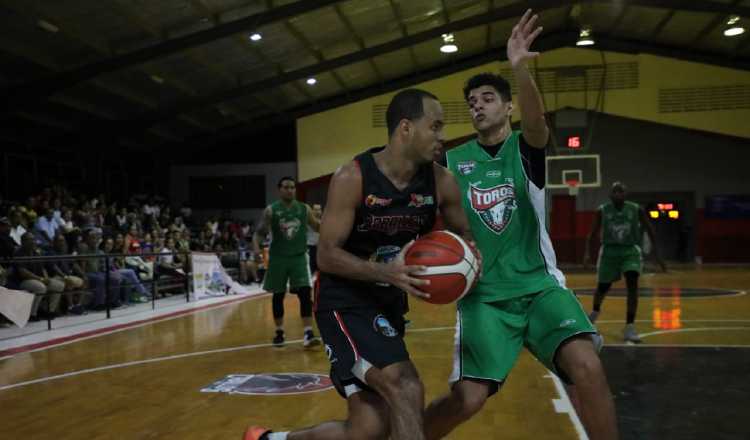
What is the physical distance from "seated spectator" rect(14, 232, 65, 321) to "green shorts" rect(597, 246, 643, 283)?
23.5 ft

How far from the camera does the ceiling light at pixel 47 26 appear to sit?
1235 centimetres

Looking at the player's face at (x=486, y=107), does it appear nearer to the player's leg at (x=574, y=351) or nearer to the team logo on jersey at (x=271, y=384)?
the player's leg at (x=574, y=351)

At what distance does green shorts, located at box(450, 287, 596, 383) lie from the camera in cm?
293

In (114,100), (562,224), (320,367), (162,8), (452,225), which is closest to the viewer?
(452,225)

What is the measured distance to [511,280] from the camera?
10.2ft

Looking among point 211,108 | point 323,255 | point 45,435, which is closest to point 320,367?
point 45,435

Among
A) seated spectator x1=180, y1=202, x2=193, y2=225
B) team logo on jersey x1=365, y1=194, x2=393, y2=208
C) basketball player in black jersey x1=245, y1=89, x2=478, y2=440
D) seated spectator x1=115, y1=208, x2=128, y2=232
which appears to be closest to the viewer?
basketball player in black jersey x1=245, y1=89, x2=478, y2=440

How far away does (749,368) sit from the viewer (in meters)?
5.55

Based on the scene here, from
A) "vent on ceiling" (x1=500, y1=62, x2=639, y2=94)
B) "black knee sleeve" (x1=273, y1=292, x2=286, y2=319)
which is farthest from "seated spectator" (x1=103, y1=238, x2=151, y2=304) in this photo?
"vent on ceiling" (x1=500, y1=62, x2=639, y2=94)

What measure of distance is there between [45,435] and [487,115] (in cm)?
336

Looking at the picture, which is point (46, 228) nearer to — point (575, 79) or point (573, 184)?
point (573, 184)

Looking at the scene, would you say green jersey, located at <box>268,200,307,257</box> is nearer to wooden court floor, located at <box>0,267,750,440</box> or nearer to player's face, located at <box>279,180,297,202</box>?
player's face, located at <box>279,180,297,202</box>

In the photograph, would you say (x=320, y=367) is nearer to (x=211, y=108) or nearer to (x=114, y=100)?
(x=114, y=100)

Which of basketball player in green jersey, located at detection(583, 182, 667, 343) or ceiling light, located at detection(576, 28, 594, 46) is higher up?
ceiling light, located at detection(576, 28, 594, 46)
